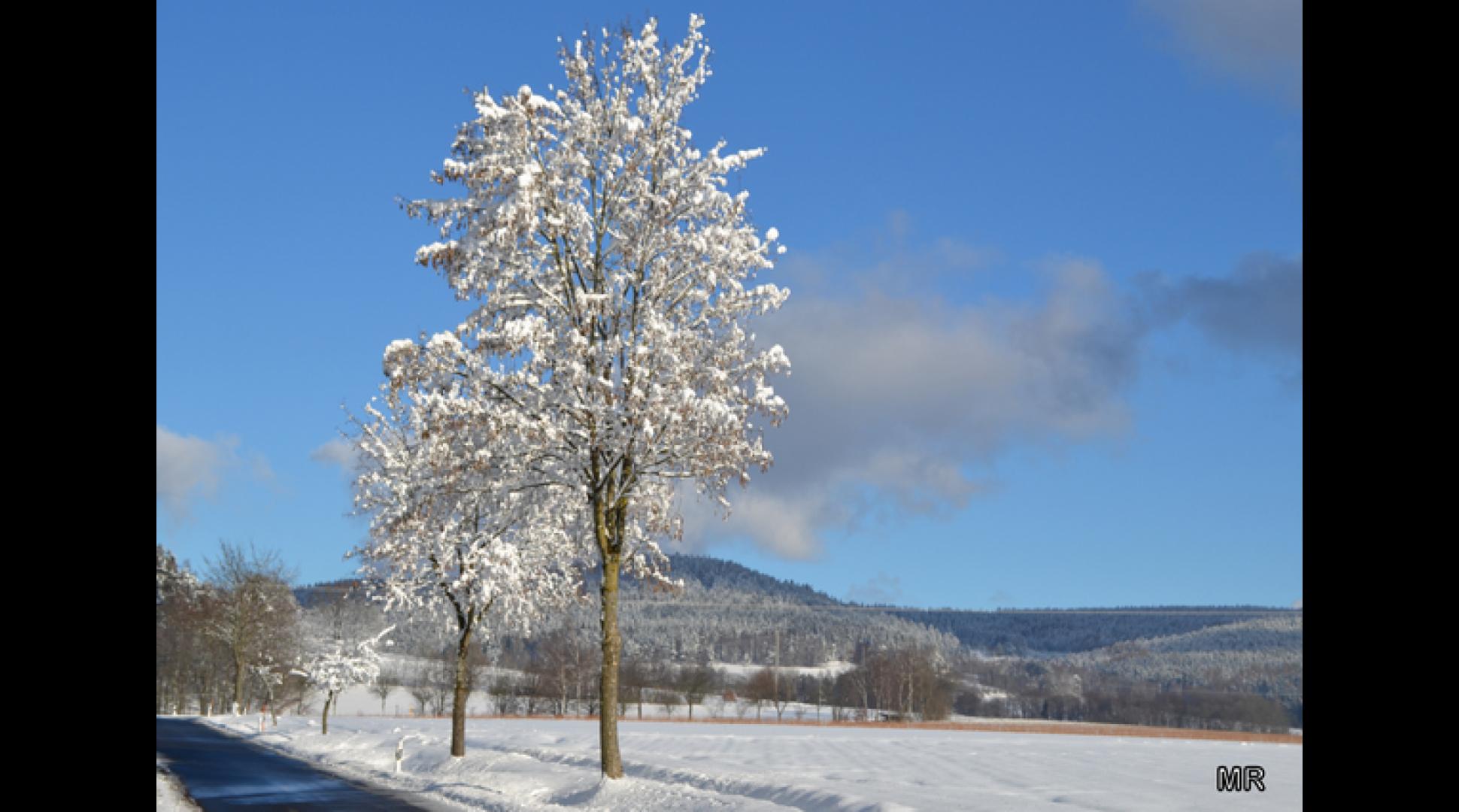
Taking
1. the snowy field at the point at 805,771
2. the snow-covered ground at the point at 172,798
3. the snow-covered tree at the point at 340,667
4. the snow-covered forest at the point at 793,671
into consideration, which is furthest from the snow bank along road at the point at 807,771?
the snow-covered forest at the point at 793,671

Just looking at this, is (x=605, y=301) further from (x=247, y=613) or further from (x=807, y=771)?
(x=247, y=613)

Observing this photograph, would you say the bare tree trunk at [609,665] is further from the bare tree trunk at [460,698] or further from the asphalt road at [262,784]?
the bare tree trunk at [460,698]

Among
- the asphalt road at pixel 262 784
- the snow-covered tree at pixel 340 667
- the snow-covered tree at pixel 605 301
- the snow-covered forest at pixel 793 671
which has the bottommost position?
the snow-covered forest at pixel 793 671

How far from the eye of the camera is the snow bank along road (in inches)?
805

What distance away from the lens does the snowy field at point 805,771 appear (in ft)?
67.3

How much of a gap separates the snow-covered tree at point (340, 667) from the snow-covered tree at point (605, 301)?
4560cm

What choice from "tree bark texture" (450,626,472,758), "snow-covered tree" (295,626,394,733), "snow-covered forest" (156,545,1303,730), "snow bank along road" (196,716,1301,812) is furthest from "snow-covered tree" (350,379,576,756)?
"snow-covered forest" (156,545,1303,730)

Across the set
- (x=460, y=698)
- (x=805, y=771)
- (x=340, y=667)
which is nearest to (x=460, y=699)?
(x=460, y=698)

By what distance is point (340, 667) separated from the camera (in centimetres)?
6494
